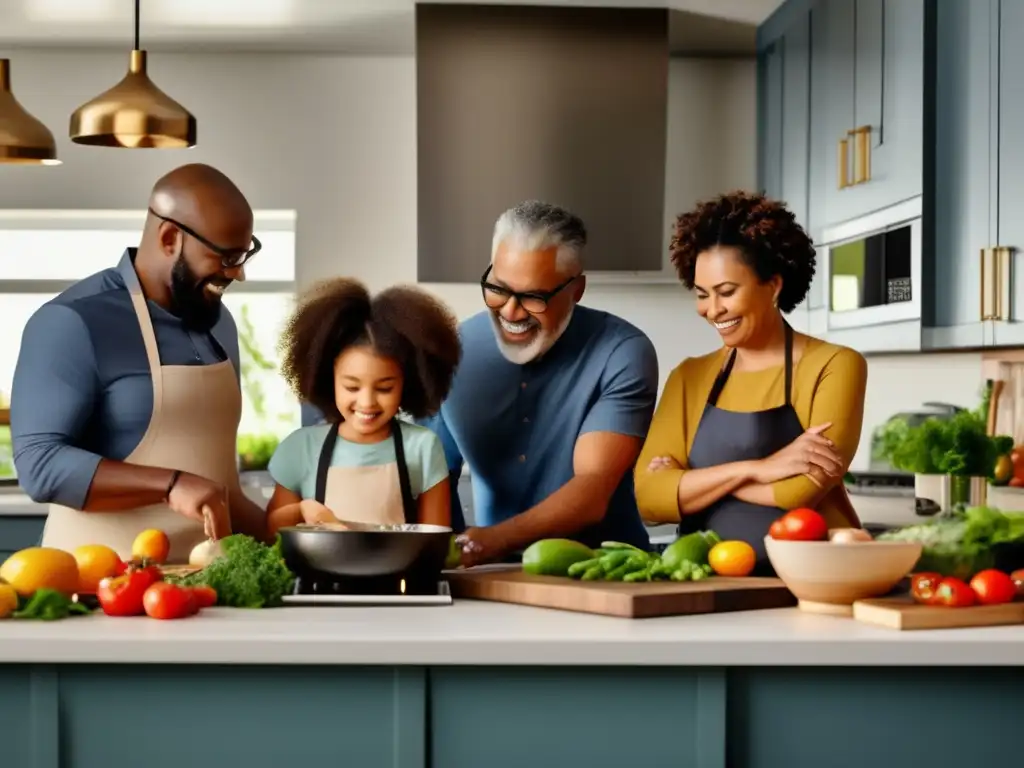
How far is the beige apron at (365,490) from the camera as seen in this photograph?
2346 millimetres

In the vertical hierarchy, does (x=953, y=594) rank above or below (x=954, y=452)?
below

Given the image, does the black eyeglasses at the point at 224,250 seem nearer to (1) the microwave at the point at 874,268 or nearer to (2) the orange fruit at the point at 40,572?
(2) the orange fruit at the point at 40,572

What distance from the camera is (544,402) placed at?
257 centimetres

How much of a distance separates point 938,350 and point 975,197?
0.56m

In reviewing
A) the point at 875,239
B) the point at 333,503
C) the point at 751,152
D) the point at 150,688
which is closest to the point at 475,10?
the point at 751,152

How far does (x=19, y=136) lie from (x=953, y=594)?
2682 mm

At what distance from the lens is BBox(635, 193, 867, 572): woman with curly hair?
2229 mm

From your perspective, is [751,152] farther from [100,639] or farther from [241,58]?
[100,639]

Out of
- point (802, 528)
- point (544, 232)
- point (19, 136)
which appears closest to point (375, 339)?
point (544, 232)

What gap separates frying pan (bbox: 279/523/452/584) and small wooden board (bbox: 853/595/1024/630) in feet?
2.03

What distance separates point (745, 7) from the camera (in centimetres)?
479

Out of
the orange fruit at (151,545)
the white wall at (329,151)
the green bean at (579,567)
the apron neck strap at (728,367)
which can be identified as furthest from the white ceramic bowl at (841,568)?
the white wall at (329,151)

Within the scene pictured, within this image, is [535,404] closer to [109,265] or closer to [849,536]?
[849,536]

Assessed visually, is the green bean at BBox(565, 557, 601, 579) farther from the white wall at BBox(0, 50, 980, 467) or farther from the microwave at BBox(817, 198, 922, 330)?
the white wall at BBox(0, 50, 980, 467)
